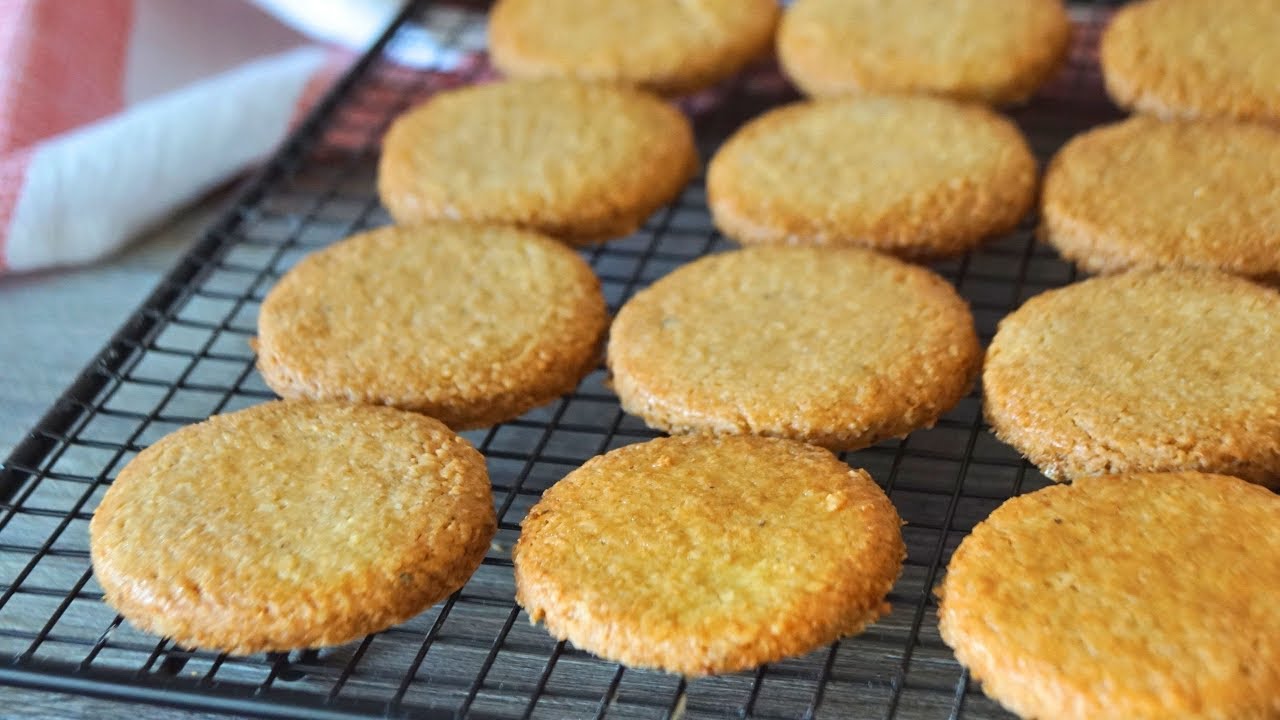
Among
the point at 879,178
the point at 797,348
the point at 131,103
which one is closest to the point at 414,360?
the point at 797,348

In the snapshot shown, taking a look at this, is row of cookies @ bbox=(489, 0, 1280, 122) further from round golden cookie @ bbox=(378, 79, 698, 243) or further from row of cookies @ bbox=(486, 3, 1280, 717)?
row of cookies @ bbox=(486, 3, 1280, 717)

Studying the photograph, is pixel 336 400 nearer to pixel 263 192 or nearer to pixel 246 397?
A: pixel 246 397

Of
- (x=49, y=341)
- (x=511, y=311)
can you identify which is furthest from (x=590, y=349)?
(x=49, y=341)

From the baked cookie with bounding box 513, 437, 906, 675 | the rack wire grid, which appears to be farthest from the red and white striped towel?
the baked cookie with bounding box 513, 437, 906, 675

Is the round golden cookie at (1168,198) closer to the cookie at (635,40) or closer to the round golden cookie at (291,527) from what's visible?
the cookie at (635,40)

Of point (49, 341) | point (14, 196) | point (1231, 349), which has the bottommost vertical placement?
point (49, 341)

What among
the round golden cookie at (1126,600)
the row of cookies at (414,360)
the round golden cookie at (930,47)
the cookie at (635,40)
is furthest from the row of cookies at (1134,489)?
the cookie at (635,40)

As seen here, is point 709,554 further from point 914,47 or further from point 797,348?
point 914,47
